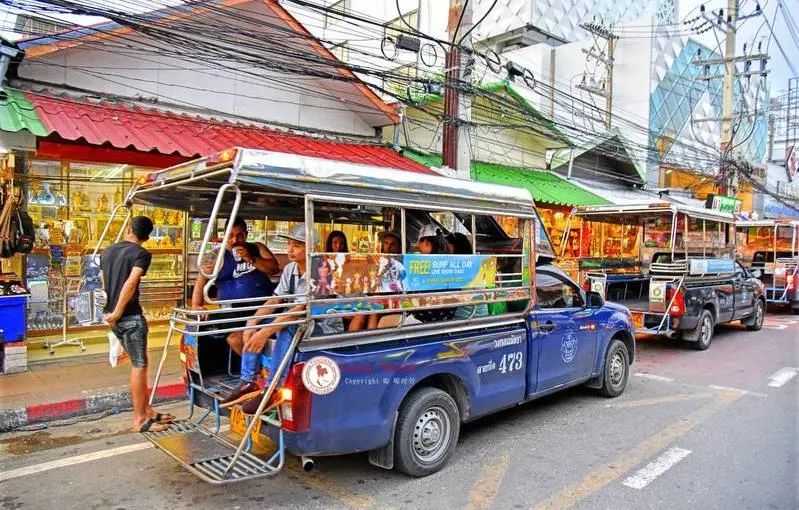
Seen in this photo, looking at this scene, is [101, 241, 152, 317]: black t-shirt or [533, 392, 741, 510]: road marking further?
[101, 241, 152, 317]: black t-shirt

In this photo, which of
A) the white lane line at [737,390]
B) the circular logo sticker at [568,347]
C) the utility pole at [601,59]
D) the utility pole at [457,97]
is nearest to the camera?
the circular logo sticker at [568,347]

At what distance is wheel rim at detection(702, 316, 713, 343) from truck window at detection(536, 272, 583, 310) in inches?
191

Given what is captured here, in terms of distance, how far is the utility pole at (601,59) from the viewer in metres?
22.3

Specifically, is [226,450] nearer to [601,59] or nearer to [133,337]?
[133,337]

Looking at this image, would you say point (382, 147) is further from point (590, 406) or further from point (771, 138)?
point (771, 138)

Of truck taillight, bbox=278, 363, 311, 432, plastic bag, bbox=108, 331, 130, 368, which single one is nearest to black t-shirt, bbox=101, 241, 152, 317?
plastic bag, bbox=108, 331, 130, 368

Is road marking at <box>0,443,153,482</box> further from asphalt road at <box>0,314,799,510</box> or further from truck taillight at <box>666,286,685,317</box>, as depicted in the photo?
truck taillight at <box>666,286,685,317</box>

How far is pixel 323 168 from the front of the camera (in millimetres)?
3701

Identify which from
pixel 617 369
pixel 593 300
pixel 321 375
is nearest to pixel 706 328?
pixel 617 369

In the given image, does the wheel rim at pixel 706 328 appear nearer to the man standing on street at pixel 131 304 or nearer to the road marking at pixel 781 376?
the road marking at pixel 781 376

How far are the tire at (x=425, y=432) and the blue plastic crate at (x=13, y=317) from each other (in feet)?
18.1

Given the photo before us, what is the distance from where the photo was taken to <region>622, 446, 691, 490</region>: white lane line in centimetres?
410

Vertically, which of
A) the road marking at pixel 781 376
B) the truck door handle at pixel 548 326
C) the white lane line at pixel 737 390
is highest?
the truck door handle at pixel 548 326

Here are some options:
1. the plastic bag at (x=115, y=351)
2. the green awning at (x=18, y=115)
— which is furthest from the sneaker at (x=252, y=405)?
the green awning at (x=18, y=115)
